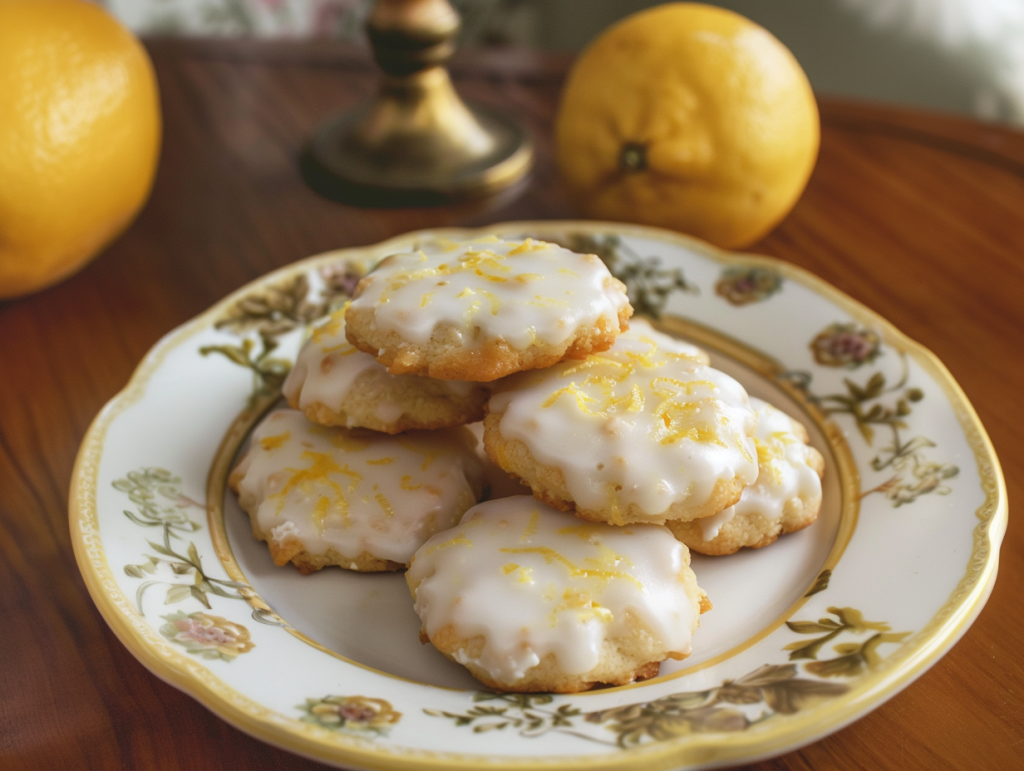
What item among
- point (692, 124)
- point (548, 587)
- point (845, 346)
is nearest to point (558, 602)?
point (548, 587)

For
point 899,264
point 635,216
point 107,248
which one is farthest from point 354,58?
point 899,264

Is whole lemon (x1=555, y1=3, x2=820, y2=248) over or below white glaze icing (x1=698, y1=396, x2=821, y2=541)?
over

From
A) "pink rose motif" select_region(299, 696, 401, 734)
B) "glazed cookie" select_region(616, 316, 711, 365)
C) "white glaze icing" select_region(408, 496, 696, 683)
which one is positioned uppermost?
"glazed cookie" select_region(616, 316, 711, 365)

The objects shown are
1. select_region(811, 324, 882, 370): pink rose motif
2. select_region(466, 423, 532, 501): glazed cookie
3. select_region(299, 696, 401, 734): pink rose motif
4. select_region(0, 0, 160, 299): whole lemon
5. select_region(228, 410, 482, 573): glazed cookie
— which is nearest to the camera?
select_region(299, 696, 401, 734): pink rose motif

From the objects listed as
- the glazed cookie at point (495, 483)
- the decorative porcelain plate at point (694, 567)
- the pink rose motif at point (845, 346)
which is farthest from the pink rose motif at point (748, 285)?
the glazed cookie at point (495, 483)

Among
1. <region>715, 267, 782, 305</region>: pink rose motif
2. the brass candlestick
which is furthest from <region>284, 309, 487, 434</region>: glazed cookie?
the brass candlestick

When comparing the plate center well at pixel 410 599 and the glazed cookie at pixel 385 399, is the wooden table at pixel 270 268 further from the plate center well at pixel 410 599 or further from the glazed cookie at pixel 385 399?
the glazed cookie at pixel 385 399

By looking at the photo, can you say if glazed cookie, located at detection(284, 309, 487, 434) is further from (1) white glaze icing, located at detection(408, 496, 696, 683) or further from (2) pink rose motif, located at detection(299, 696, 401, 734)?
(2) pink rose motif, located at detection(299, 696, 401, 734)
